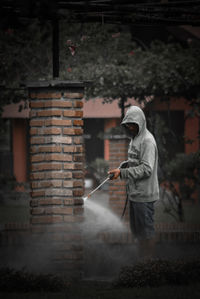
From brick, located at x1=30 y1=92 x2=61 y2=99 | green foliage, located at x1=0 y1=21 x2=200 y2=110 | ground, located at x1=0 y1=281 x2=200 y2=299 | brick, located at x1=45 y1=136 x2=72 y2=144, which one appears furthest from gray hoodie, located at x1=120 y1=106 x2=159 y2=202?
green foliage, located at x1=0 y1=21 x2=200 y2=110

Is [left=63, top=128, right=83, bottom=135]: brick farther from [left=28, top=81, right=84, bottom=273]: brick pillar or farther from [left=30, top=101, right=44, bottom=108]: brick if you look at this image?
[left=30, top=101, right=44, bottom=108]: brick

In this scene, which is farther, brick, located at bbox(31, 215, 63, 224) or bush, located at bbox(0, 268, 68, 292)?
brick, located at bbox(31, 215, 63, 224)

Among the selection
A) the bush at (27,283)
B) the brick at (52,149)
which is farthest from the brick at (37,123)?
the bush at (27,283)

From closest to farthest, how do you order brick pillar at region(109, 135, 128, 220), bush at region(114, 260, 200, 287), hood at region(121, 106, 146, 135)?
bush at region(114, 260, 200, 287), hood at region(121, 106, 146, 135), brick pillar at region(109, 135, 128, 220)

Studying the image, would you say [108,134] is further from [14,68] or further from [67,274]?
[67,274]

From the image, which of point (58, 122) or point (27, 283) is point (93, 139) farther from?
point (27, 283)

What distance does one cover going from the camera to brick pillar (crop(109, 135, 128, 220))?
10.6 meters

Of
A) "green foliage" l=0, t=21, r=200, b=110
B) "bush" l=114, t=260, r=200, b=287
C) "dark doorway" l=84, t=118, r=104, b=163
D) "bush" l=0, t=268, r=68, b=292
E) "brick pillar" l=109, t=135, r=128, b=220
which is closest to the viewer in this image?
"bush" l=0, t=268, r=68, b=292

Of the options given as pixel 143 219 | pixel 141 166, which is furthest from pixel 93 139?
pixel 141 166

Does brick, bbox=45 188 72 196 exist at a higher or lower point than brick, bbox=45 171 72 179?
lower

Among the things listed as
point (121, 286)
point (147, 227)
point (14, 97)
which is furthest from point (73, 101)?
point (14, 97)

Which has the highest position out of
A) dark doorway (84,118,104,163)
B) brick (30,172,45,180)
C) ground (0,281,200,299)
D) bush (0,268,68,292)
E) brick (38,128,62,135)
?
dark doorway (84,118,104,163)

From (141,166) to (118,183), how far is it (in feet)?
16.5

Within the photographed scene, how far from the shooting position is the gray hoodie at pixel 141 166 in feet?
18.7
